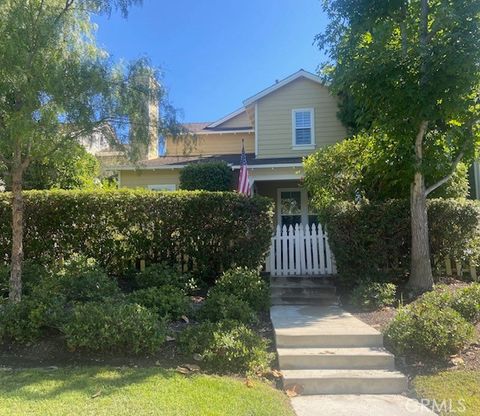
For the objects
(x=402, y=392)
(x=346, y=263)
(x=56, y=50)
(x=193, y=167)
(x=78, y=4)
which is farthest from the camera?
(x=193, y=167)

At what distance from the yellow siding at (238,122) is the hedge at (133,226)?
10.8 m

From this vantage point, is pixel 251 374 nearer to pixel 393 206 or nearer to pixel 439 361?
pixel 439 361

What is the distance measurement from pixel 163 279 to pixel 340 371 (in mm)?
3772

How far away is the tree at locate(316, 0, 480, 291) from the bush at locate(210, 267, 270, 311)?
283 centimetres

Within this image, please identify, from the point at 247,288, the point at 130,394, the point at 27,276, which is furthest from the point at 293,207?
the point at 130,394

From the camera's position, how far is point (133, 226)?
923cm

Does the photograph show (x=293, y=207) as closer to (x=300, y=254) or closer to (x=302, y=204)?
(x=302, y=204)

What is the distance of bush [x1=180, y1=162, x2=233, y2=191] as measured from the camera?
13.9 meters

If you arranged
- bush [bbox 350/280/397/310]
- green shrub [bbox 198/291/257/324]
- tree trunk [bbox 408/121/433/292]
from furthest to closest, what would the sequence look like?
tree trunk [bbox 408/121/433/292] → bush [bbox 350/280/397/310] → green shrub [bbox 198/291/257/324]

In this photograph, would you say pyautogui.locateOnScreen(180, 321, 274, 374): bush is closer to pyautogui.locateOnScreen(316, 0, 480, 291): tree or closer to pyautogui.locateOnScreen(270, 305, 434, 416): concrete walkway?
pyautogui.locateOnScreen(270, 305, 434, 416): concrete walkway

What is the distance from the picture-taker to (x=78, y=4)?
6.34 meters

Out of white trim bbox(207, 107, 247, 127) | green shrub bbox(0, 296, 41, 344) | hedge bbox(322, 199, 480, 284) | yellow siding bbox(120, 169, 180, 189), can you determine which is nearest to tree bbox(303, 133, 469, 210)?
hedge bbox(322, 199, 480, 284)

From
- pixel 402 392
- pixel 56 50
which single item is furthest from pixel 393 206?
pixel 56 50

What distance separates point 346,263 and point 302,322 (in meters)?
2.43
